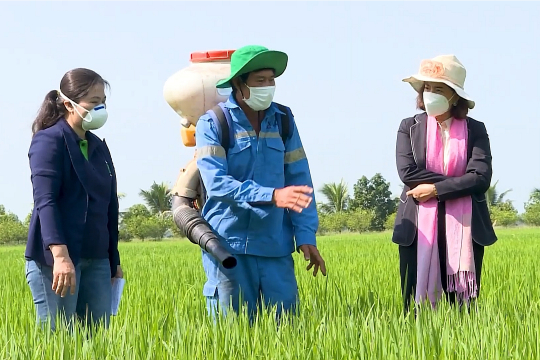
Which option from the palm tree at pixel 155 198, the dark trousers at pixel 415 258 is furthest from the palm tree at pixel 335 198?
the dark trousers at pixel 415 258

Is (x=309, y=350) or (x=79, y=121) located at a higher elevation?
(x=79, y=121)

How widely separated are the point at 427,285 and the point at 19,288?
13.8ft

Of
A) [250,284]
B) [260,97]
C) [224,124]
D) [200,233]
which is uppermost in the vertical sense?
[260,97]

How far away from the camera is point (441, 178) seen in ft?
13.6

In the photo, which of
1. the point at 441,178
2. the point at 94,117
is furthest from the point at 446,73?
the point at 94,117

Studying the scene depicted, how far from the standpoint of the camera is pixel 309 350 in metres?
2.78

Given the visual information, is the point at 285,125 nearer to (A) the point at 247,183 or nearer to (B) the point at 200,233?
(A) the point at 247,183

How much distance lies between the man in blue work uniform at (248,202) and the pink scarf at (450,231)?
818 mm

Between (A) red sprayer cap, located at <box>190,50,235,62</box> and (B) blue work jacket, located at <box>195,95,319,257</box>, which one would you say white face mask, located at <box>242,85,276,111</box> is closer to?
(B) blue work jacket, located at <box>195,95,319,257</box>

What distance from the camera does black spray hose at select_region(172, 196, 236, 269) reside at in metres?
3.35

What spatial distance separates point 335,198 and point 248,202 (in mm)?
39124

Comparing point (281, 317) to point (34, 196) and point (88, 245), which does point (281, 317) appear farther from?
point (34, 196)

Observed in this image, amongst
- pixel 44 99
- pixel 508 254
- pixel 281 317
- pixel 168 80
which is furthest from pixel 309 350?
pixel 508 254

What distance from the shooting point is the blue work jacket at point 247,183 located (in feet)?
11.1
